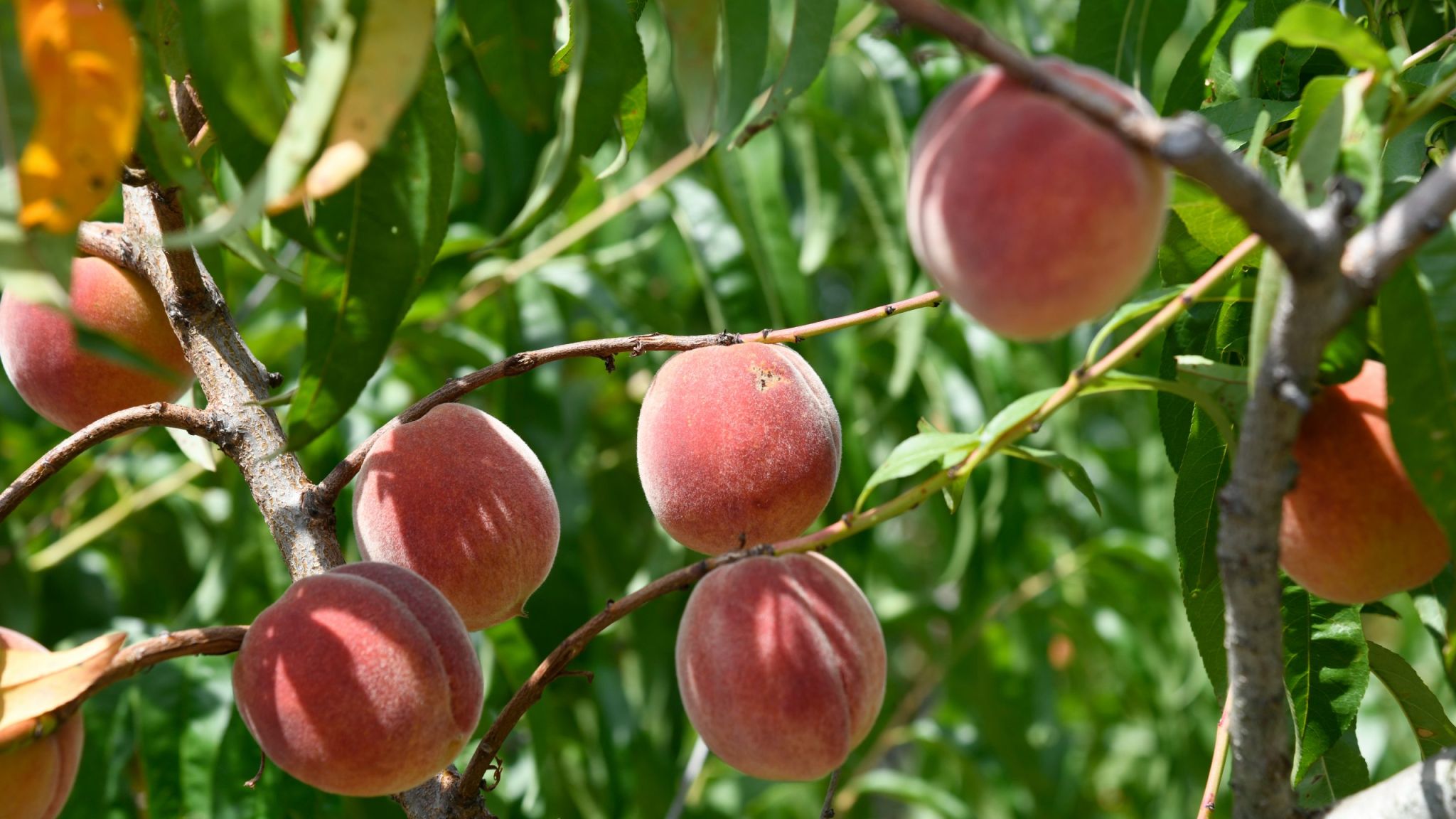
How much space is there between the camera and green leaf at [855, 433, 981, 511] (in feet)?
3.20

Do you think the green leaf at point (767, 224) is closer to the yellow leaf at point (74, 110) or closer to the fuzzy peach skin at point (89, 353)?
the fuzzy peach skin at point (89, 353)

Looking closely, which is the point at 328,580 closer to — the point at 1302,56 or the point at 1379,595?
the point at 1379,595

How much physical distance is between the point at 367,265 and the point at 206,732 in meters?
0.94

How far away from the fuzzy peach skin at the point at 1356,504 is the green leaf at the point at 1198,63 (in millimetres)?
341

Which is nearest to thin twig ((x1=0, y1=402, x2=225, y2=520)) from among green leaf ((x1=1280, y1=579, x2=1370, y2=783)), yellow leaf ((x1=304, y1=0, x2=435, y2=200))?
yellow leaf ((x1=304, y1=0, x2=435, y2=200))

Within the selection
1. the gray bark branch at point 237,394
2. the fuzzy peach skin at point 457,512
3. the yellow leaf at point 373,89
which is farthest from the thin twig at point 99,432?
the yellow leaf at point 373,89

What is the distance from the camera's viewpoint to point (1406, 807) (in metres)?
0.78

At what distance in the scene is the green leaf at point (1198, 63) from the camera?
Answer: 3.51 feet

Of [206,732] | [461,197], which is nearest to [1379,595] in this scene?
[206,732]

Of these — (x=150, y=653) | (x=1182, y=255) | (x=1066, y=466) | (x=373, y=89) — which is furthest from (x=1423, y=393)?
(x=150, y=653)

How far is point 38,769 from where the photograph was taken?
0.97 meters

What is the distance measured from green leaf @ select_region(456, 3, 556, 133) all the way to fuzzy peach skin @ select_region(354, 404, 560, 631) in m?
0.37

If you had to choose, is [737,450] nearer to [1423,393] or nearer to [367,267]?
[367,267]

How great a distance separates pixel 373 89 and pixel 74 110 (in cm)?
16
